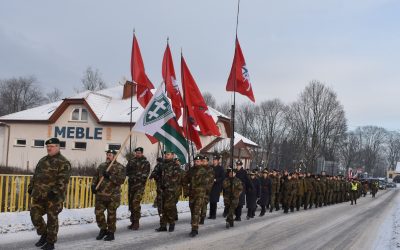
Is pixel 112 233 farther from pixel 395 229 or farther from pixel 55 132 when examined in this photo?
pixel 55 132

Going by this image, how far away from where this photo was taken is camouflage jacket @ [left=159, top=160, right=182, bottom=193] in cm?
1109

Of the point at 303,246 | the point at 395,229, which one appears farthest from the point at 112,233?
the point at 395,229

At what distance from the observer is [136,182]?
11.2 m

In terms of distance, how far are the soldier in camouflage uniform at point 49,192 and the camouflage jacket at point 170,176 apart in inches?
125

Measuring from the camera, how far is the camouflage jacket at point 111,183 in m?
9.55

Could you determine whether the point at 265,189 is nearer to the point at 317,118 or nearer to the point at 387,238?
the point at 387,238

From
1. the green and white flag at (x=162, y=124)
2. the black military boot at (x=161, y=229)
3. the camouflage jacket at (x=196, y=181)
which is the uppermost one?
the green and white flag at (x=162, y=124)

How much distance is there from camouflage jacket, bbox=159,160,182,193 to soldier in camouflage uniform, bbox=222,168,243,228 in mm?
2456

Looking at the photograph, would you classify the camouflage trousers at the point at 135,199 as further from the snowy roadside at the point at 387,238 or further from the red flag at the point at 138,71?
the red flag at the point at 138,71

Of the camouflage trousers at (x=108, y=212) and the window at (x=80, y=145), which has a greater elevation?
the window at (x=80, y=145)

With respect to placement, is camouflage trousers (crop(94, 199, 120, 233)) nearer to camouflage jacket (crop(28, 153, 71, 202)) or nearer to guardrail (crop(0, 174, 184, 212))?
camouflage jacket (crop(28, 153, 71, 202))

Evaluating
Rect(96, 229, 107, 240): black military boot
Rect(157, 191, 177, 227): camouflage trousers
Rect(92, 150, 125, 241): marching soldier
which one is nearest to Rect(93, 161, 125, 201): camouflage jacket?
Rect(92, 150, 125, 241): marching soldier

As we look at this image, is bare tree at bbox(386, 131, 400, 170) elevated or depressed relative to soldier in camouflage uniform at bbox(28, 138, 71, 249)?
elevated

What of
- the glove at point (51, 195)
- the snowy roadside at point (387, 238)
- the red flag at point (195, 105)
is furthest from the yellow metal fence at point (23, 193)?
the snowy roadside at point (387, 238)
